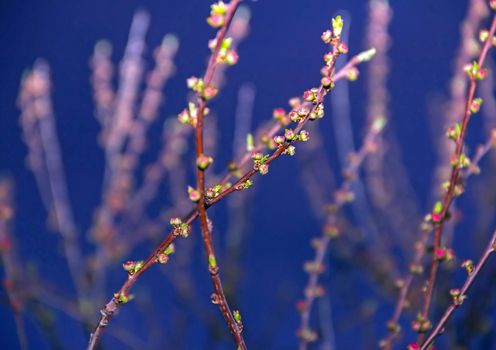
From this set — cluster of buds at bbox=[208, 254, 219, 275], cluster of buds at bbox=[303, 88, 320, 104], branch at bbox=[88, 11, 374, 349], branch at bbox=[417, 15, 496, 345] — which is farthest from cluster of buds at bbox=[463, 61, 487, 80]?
cluster of buds at bbox=[208, 254, 219, 275]

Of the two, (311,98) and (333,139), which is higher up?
(333,139)

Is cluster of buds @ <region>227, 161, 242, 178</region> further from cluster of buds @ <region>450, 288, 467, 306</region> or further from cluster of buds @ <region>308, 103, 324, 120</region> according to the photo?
cluster of buds @ <region>450, 288, 467, 306</region>

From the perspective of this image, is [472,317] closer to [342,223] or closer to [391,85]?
[342,223]

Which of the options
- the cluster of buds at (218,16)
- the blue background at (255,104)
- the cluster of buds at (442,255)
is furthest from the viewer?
the blue background at (255,104)

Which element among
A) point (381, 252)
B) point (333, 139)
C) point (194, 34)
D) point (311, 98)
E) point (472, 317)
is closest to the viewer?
point (311, 98)

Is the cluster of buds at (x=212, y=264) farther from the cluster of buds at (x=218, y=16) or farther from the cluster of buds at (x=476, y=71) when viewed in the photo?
the cluster of buds at (x=476, y=71)

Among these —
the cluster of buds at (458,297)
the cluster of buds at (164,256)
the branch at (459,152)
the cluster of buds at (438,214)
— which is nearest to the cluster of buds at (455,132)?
the branch at (459,152)

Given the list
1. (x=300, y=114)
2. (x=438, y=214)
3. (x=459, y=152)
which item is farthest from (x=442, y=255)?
(x=300, y=114)

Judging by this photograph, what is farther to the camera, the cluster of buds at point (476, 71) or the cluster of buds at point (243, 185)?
the cluster of buds at point (476, 71)

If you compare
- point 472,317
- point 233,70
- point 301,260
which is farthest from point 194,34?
point 472,317

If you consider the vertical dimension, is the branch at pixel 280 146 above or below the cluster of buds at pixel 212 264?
above

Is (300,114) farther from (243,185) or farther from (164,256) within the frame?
(164,256)
